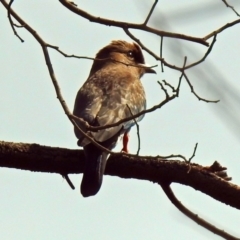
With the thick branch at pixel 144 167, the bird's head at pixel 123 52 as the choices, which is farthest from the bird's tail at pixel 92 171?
the bird's head at pixel 123 52

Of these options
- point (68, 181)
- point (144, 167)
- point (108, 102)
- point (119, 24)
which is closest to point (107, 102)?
point (108, 102)

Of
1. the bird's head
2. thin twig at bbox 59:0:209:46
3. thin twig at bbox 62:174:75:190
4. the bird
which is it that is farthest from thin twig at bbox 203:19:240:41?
the bird's head

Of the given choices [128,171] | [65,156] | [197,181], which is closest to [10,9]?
A: [65,156]

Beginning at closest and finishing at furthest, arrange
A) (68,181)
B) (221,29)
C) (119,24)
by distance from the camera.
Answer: (221,29)
(119,24)
(68,181)

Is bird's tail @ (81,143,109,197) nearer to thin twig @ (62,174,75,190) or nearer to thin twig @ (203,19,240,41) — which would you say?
thin twig @ (62,174,75,190)

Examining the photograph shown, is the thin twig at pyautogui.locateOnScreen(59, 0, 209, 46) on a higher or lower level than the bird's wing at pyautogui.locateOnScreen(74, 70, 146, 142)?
lower

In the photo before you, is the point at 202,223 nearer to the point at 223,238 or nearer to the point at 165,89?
the point at 223,238

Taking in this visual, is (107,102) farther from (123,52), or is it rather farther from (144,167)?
(123,52)
